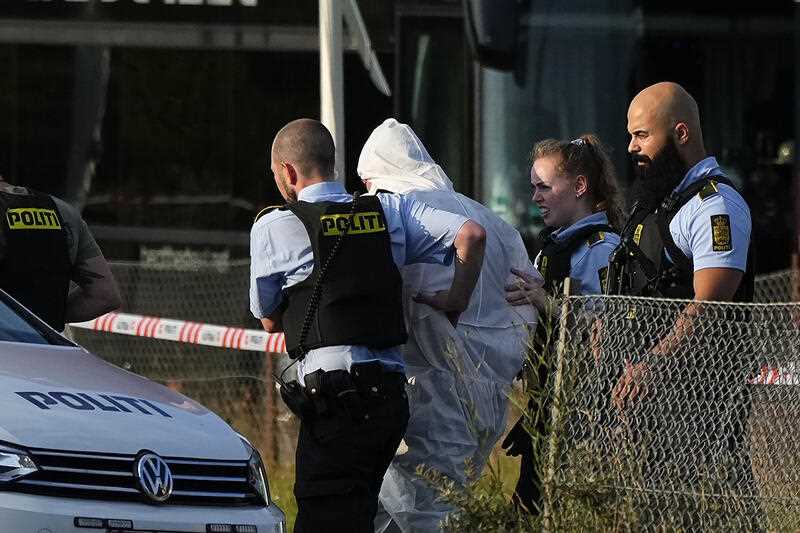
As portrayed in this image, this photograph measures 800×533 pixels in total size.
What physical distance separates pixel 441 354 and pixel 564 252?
26.7 inches

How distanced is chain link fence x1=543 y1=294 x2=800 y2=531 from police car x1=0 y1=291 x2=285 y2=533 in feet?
3.46

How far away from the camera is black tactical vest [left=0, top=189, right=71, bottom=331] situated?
6.32 meters

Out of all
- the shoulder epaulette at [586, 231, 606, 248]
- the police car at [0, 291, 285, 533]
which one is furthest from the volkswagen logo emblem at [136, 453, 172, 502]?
the shoulder epaulette at [586, 231, 606, 248]

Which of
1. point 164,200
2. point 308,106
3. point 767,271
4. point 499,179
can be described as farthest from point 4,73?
point 767,271

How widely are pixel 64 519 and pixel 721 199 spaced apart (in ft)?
7.58

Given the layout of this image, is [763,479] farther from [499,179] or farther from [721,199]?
[499,179]

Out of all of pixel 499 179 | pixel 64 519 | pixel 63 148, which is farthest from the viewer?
pixel 63 148

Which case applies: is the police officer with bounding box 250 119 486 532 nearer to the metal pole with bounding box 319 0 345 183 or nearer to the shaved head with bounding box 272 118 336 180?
the shaved head with bounding box 272 118 336 180

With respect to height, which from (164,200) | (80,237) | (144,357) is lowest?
(144,357)

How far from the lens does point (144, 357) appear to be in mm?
11883

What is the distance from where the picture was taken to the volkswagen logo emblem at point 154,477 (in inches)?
206

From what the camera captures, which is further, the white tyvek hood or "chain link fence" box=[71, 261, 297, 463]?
"chain link fence" box=[71, 261, 297, 463]

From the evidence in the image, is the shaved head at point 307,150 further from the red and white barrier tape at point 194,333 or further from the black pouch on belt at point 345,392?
the red and white barrier tape at point 194,333

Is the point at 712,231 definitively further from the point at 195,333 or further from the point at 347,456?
the point at 195,333
